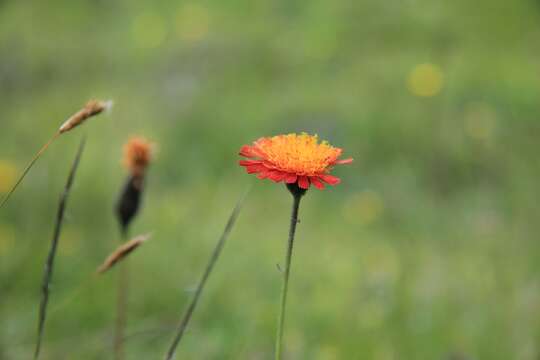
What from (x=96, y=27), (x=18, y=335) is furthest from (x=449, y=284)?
(x=96, y=27)

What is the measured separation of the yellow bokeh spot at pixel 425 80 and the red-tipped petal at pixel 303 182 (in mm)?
2691

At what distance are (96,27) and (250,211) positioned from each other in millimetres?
1946

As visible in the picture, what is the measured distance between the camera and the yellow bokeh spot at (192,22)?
4066 millimetres

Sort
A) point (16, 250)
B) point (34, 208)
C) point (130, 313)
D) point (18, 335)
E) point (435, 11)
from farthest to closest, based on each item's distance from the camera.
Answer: point (435, 11)
point (34, 208)
point (16, 250)
point (130, 313)
point (18, 335)

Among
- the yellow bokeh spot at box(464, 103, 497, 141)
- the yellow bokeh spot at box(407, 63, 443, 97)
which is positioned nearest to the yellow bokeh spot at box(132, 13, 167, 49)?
the yellow bokeh spot at box(407, 63, 443, 97)

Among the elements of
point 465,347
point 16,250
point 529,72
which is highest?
point 529,72

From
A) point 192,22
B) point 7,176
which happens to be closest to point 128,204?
point 7,176

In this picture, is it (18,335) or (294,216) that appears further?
(18,335)

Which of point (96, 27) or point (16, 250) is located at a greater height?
point (96, 27)

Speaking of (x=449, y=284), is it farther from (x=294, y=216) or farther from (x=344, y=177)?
(x=294, y=216)

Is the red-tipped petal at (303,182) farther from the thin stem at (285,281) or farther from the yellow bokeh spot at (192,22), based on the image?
the yellow bokeh spot at (192,22)

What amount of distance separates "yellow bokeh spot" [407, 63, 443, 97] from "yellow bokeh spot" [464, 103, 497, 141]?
0.20m

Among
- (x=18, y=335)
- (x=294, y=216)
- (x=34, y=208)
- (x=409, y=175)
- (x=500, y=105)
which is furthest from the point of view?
(x=500, y=105)

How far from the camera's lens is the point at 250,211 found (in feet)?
10.2
